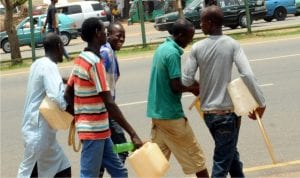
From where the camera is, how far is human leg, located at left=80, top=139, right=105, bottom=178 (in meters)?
4.75

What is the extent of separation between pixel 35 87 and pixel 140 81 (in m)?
7.57

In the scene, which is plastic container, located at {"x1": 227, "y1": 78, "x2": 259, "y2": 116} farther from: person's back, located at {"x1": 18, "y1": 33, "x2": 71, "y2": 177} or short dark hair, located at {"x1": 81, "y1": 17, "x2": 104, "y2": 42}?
person's back, located at {"x1": 18, "y1": 33, "x2": 71, "y2": 177}

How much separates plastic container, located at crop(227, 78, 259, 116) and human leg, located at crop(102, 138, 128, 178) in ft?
3.38

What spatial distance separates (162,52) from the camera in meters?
5.37

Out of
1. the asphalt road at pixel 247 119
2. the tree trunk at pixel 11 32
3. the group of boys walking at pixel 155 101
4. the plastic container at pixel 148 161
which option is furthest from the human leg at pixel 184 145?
the tree trunk at pixel 11 32

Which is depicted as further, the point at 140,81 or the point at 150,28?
the point at 150,28

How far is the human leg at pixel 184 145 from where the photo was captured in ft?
18.0

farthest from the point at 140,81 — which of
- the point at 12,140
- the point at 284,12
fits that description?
the point at 284,12

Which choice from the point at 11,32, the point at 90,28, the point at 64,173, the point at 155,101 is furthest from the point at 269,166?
the point at 11,32

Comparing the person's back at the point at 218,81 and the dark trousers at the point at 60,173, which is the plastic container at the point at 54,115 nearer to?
the dark trousers at the point at 60,173

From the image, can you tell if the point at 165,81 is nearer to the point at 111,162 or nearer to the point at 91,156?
the point at 111,162

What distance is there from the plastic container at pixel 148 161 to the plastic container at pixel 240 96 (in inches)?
30.8

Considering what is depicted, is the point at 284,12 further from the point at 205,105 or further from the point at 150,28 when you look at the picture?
the point at 205,105

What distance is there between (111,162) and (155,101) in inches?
28.4
